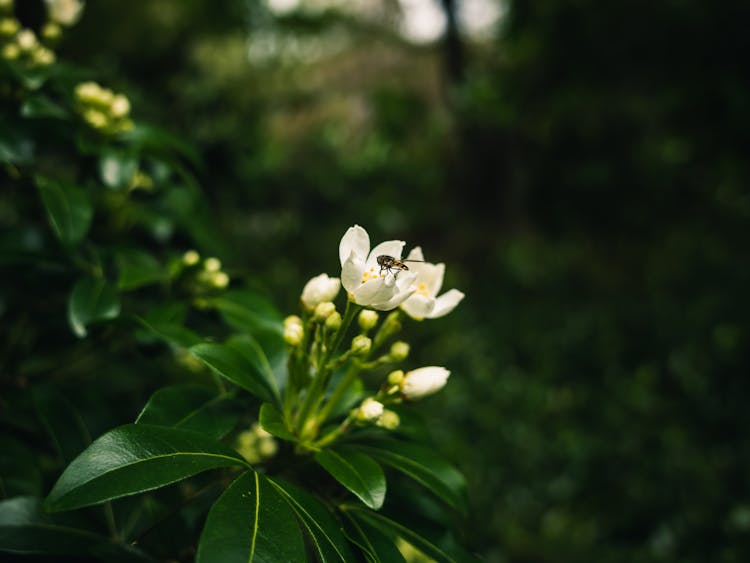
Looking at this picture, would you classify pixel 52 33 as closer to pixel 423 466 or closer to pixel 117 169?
pixel 117 169

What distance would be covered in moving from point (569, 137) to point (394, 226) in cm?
202

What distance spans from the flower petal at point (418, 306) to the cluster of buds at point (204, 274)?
51 centimetres

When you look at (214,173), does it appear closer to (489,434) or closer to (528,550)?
(489,434)

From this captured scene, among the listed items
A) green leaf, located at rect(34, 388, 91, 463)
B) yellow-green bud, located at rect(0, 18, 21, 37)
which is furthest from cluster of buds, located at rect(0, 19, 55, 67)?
green leaf, located at rect(34, 388, 91, 463)

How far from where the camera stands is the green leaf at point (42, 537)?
3.06ft

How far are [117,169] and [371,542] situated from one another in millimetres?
1019

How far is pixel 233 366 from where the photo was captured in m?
1.00

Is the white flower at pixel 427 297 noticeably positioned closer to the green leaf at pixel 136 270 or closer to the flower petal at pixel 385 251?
the flower petal at pixel 385 251

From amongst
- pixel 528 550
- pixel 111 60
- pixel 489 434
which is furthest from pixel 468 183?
pixel 528 550

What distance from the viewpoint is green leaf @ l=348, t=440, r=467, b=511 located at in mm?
1018

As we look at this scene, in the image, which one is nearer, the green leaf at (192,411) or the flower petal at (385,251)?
the green leaf at (192,411)

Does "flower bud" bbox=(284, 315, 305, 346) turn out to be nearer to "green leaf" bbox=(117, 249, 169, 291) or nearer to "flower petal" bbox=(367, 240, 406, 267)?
"flower petal" bbox=(367, 240, 406, 267)

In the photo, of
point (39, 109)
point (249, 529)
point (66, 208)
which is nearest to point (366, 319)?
point (249, 529)

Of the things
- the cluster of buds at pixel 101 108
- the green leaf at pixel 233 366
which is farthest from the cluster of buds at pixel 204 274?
the cluster of buds at pixel 101 108
